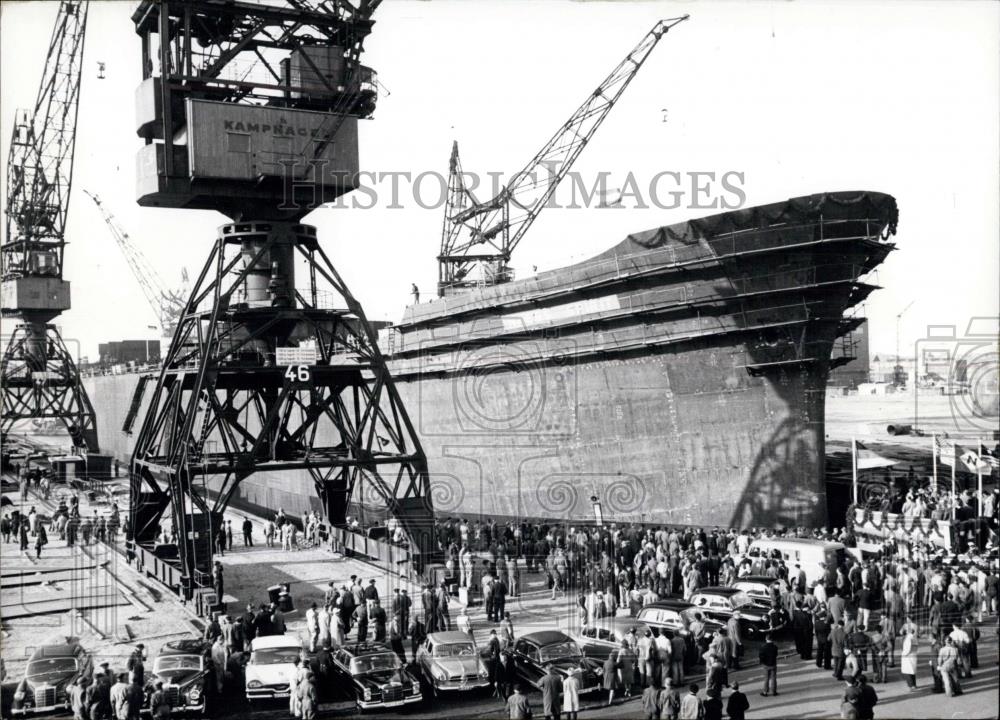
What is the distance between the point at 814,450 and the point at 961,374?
834 inches

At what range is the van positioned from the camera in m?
19.9

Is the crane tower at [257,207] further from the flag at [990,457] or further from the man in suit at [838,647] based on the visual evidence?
the flag at [990,457]

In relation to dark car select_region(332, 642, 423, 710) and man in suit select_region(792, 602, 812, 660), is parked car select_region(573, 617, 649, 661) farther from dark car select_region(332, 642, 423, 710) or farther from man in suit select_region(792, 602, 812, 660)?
dark car select_region(332, 642, 423, 710)

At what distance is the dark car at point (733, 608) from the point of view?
1716 cm

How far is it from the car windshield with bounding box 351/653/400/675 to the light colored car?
1.01 m

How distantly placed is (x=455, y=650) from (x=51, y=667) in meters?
6.81

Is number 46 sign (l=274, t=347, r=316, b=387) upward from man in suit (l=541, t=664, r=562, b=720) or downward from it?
upward

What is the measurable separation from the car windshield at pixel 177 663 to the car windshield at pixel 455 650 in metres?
4.06

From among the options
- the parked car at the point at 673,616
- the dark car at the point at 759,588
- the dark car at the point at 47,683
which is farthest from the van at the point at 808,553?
the dark car at the point at 47,683

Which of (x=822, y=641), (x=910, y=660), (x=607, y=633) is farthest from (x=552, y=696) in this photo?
(x=910, y=660)

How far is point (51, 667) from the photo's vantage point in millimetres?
13891

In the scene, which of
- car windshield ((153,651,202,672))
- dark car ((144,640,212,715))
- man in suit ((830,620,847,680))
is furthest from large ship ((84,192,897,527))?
car windshield ((153,651,202,672))

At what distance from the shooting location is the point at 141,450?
81.5ft

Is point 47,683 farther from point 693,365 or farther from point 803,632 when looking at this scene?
point 693,365
